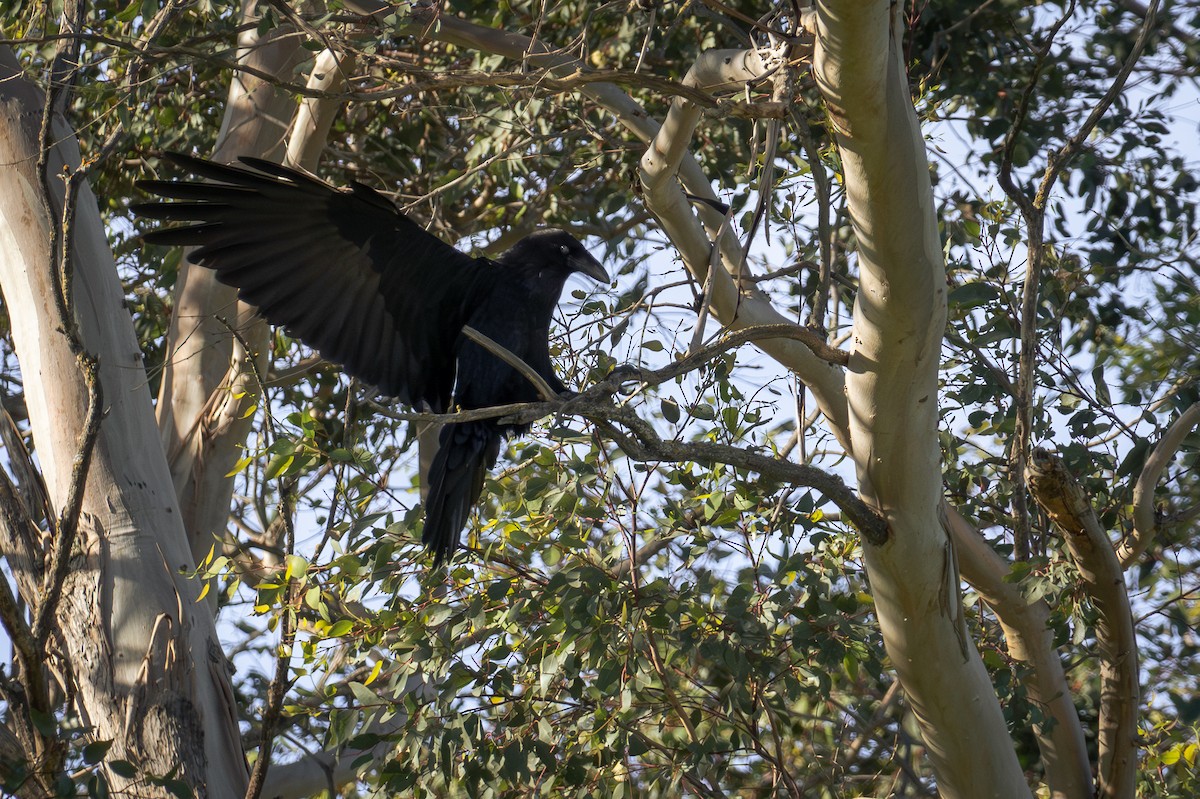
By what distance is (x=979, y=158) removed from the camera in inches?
179

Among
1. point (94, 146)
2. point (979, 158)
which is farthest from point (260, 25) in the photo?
point (979, 158)

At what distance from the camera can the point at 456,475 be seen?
3.20 m

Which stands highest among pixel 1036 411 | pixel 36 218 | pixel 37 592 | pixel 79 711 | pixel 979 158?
pixel 979 158

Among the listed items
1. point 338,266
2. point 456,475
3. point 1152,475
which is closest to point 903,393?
point 1152,475

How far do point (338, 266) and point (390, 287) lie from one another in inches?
6.4

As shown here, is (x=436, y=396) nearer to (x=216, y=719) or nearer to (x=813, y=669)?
(x=216, y=719)

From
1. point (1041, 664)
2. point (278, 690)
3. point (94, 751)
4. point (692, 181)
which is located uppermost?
point (692, 181)

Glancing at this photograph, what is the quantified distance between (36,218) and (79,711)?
1430 mm

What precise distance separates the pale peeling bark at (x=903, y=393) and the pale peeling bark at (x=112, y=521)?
1859 mm

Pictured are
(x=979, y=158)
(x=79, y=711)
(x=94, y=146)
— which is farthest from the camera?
(x=979, y=158)

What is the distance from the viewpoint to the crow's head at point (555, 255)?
3.58 metres

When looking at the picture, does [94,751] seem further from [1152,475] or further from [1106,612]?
[1152,475]

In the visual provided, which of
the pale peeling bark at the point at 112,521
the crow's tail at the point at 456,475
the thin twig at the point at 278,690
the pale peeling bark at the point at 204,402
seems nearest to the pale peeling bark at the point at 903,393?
the crow's tail at the point at 456,475

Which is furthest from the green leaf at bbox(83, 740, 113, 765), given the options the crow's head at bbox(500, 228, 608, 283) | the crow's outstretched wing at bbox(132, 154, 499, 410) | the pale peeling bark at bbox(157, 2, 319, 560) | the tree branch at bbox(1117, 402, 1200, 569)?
the tree branch at bbox(1117, 402, 1200, 569)
